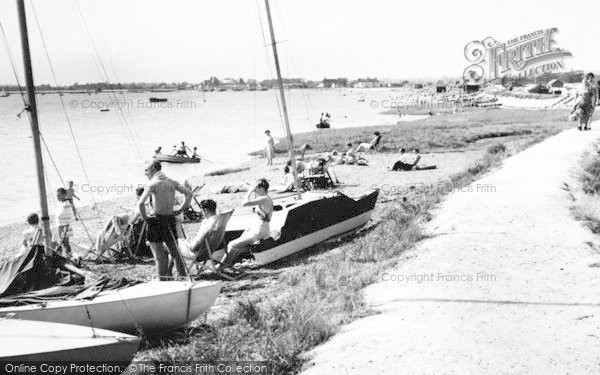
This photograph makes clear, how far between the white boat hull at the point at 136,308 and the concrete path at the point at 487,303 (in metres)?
2.07

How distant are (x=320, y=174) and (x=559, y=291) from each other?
13.0 metres

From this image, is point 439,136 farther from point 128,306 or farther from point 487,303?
point 128,306

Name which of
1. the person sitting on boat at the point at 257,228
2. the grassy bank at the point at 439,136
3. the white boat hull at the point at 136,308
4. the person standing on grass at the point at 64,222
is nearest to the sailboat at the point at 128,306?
the white boat hull at the point at 136,308

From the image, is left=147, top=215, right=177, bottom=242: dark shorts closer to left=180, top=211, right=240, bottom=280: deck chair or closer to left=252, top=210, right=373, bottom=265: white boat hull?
left=180, top=211, right=240, bottom=280: deck chair

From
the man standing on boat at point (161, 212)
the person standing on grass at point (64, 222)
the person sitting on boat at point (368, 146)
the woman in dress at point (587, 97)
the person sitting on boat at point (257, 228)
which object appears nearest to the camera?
the man standing on boat at point (161, 212)

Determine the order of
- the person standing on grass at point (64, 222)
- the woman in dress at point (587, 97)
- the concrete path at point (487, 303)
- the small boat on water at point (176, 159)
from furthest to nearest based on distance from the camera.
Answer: the small boat on water at point (176, 159)
the woman in dress at point (587, 97)
the person standing on grass at point (64, 222)
the concrete path at point (487, 303)

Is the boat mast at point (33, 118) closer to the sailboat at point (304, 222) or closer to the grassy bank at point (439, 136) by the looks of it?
the sailboat at point (304, 222)

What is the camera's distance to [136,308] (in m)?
7.08

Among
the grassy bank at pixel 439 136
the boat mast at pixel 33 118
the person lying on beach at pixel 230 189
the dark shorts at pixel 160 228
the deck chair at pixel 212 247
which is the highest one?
the boat mast at pixel 33 118

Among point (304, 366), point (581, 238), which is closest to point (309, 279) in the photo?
point (304, 366)

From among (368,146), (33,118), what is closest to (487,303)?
(33,118)

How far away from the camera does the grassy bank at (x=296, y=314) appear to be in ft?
20.1

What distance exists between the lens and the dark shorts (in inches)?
338

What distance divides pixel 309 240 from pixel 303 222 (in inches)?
21.2
